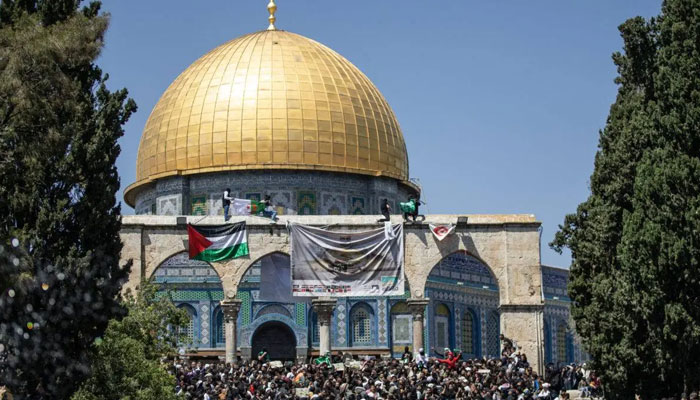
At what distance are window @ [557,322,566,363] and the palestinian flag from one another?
73.1 ft

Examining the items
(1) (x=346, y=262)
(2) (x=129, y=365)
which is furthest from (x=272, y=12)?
(2) (x=129, y=365)

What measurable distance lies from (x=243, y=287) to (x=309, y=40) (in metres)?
8.22

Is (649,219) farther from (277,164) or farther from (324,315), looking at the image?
(277,164)

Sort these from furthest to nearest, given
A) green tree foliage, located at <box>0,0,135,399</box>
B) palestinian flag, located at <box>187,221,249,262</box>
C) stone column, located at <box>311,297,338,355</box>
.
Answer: stone column, located at <box>311,297,338,355</box> → palestinian flag, located at <box>187,221,249,262</box> → green tree foliage, located at <box>0,0,135,399</box>

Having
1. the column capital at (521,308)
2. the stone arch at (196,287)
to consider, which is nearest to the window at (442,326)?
the stone arch at (196,287)

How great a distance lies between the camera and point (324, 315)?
1117 inches

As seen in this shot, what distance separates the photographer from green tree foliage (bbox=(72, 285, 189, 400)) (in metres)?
17.4

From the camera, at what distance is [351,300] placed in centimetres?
3997

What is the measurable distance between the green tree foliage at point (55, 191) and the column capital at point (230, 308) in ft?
34.8

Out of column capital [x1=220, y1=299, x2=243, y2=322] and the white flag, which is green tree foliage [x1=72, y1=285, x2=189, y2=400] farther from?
the white flag

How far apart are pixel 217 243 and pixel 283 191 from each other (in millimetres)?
7255

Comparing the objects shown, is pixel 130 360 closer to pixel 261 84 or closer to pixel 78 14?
pixel 78 14

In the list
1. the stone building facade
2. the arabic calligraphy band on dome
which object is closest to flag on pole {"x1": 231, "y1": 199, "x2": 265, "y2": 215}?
the stone building facade

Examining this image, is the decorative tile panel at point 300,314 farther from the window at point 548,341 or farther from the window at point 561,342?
→ the window at point 561,342
